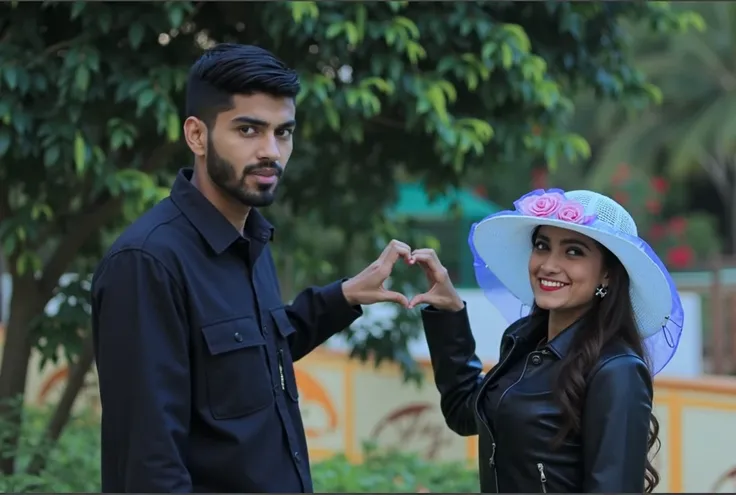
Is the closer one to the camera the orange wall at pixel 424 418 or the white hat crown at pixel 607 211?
the white hat crown at pixel 607 211

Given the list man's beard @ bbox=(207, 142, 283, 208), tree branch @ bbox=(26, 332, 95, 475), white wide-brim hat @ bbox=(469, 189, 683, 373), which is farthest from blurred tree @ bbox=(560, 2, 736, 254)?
man's beard @ bbox=(207, 142, 283, 208)

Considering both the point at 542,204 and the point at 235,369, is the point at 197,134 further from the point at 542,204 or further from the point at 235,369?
the point at 542,204

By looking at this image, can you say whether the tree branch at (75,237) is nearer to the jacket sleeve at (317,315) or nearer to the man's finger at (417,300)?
the jacket sleeve at (317,315)

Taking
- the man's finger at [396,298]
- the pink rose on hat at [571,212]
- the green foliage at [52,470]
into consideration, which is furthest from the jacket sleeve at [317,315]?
the green foliage at [52,470]

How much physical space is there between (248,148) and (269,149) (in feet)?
0.17

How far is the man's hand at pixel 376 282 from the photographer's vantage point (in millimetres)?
3018

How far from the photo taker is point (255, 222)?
9.05ft

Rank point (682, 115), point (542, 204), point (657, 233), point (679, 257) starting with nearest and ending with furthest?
1. point (542, 204)
2. point (679, 257)
3. point (657, 233)
4. point (682, 115)

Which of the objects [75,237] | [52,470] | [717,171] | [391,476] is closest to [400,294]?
[75,237]

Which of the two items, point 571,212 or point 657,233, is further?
point 657,233

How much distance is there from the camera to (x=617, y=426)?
7.68 ft

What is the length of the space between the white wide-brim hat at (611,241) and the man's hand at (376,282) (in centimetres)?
24

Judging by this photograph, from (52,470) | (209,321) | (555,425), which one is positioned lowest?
(52,470)

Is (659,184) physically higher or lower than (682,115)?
lower
